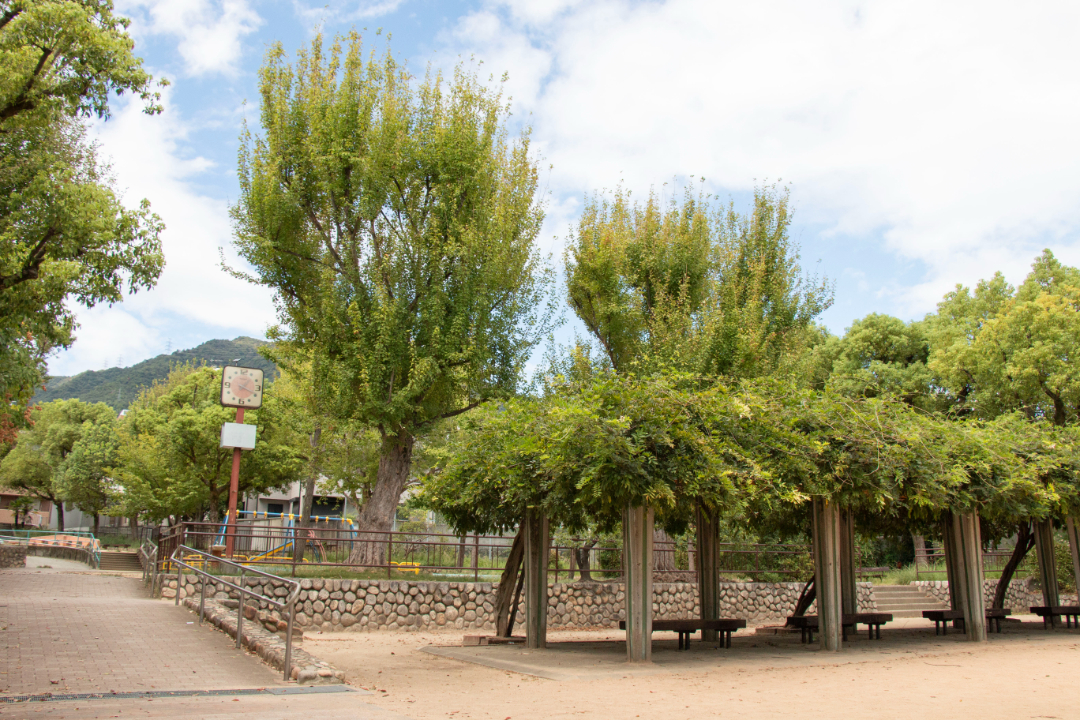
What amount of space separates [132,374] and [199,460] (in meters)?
82.9

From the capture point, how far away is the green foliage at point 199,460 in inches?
1222

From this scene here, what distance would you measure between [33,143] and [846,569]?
54.0ft

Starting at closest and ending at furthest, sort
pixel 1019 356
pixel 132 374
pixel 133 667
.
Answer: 1. pixel 133 667
2. pixel 1019 356
3. pixel 132 374

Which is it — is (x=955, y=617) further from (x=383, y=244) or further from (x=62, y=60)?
(x=62, y=60)

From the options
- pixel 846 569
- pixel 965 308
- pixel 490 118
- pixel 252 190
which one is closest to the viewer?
pixel 846 569

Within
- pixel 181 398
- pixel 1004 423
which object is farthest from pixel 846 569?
pixel 181 398

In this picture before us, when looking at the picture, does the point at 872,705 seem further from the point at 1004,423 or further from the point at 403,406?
the point at 403,406

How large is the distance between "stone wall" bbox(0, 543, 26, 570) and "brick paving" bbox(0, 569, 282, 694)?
1309 centimetres

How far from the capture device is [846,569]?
1531 centimetres

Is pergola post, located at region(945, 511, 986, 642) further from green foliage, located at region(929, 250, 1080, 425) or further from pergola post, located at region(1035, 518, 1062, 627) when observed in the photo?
green foliage, located at region(929, 250, 1080, 425)

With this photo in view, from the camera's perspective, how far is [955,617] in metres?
14.9

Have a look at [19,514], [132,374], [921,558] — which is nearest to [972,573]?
[921,558]

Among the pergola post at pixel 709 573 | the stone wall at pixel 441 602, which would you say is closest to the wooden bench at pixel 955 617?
the pergola post at pixel 709 573

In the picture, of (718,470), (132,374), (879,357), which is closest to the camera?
(718,470)
